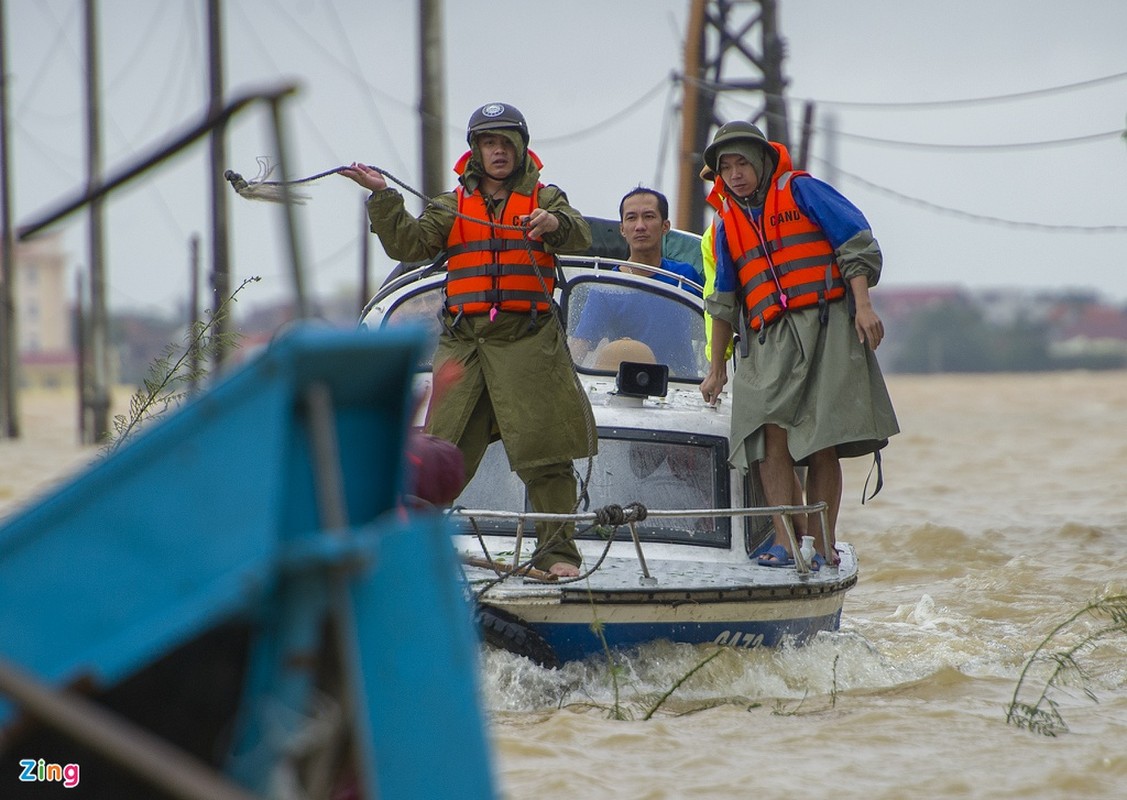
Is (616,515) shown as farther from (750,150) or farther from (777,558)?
(750,150)

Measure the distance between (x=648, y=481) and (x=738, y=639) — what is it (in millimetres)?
1182

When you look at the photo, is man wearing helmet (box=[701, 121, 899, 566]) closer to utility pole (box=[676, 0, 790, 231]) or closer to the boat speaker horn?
the boat speaker horn

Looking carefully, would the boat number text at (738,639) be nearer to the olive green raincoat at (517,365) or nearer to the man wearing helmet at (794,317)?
the man wearing helmet at (794,317)

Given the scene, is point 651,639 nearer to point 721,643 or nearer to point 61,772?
point 721,643

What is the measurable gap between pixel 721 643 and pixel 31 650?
13.0 ft

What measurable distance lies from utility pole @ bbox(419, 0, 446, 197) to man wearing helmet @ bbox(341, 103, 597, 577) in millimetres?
8176

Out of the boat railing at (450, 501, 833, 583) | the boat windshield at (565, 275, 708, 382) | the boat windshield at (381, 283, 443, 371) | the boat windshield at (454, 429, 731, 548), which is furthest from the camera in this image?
the boat windshield at (565, 275, 708, 382)

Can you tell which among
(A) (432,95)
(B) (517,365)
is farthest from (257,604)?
(A) (432,95)

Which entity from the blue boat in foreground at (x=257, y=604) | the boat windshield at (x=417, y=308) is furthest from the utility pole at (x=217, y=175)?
the blue boat in foreground at (x=257, y=604)

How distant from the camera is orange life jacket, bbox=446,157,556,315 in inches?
257

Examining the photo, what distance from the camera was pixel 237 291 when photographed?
700cm

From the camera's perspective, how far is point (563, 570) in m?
6.36

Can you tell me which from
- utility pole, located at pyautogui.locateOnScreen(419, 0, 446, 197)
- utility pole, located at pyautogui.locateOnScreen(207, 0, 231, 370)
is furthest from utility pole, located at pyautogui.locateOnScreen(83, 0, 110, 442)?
utility pole, located at pyautogui.locateOnScreen(419, 0, 446, 197)

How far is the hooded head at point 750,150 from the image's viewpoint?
Answer: 6703mm
